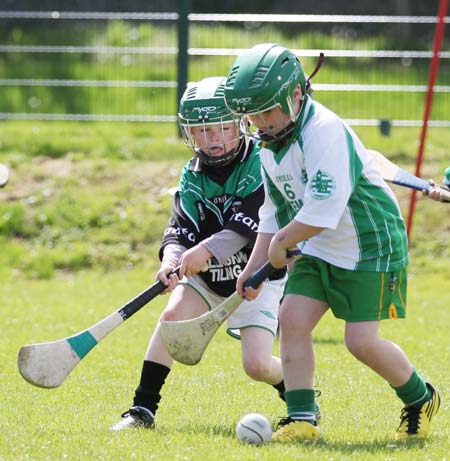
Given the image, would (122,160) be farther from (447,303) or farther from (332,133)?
(332,133)

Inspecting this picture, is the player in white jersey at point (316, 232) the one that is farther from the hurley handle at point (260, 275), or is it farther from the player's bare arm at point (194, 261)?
the player's bare arm at point (194, 261)

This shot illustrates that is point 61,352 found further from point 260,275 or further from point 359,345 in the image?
point 359,345

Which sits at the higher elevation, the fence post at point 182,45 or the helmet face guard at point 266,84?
the helmet face guard at point 266,84

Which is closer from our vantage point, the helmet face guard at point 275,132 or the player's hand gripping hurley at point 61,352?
the helmet face guard at point 275,132

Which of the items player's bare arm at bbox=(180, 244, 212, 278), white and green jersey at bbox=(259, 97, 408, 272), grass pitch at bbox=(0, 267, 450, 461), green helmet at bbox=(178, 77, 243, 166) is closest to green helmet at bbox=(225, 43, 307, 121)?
white and green jersey at bbox=(259, 97, 408, 272)

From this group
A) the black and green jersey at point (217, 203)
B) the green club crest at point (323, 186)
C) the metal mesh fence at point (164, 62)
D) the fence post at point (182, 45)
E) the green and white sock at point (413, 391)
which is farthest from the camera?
the metal mesh fence at point (164, 62)

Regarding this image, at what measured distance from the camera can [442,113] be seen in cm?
1466

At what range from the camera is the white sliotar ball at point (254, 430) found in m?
4.92

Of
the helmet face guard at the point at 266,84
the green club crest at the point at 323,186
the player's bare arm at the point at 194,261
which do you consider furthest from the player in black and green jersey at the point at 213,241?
the green club crest at the point at 323,186

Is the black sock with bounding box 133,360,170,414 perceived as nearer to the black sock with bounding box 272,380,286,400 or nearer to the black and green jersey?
the black and green jersey

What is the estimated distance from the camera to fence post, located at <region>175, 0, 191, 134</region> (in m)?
13.3

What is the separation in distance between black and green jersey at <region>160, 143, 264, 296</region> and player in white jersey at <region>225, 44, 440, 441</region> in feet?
1.27

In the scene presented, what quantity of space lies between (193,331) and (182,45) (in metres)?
8.51

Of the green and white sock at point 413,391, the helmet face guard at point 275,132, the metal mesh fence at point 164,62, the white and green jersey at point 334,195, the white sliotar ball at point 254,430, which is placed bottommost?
the metal mesh fence at point 164,62
